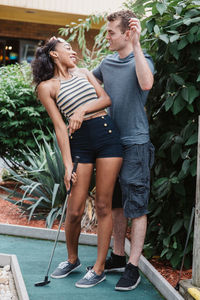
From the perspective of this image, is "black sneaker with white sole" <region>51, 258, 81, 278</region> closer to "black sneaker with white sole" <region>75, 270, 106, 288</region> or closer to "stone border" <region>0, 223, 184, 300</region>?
"black sneaker with white sole" <region>75, 270, 106, 288</region>

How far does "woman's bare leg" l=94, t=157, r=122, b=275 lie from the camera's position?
3.72 meters

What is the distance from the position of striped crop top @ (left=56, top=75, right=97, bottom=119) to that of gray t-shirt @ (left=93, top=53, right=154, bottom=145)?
175 millimetres

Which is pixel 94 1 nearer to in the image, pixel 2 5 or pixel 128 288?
pixel 2 5

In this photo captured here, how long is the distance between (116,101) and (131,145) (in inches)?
14.5

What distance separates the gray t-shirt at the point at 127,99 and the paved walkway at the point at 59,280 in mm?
1178

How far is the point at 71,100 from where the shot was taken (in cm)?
378

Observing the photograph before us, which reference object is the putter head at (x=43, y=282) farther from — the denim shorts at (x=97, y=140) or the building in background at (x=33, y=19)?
the building in background at (x=33, y=19)

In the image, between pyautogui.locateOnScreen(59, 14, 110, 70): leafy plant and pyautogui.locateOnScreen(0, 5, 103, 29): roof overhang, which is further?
pyautogui.locateOnScreen(0, 5, 103, 29): roof overhang

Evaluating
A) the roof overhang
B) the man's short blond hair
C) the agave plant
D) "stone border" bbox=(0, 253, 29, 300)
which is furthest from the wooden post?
the roof overhang

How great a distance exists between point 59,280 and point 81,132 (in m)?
1.23

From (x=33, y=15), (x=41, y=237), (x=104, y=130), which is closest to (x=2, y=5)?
(x=33, y=15)

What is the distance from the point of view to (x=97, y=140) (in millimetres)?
3730

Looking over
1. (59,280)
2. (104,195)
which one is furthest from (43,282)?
(104,195)

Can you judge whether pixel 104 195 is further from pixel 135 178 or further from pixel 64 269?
pixel 64 269
